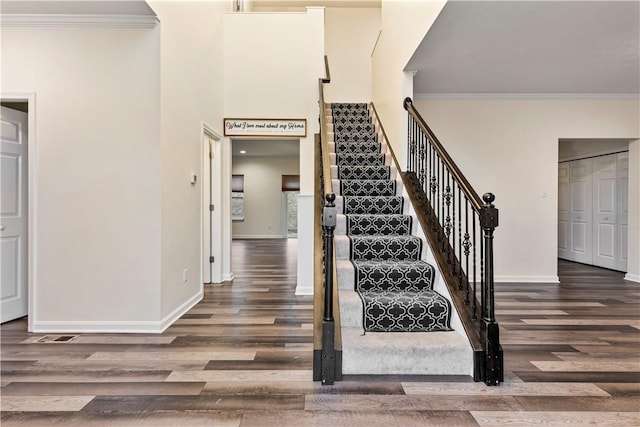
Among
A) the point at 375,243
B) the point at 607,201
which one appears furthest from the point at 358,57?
the point at 375,243

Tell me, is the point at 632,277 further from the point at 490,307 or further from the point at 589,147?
the point at 490,307

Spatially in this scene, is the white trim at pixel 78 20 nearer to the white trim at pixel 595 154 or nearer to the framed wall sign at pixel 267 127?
the framed wall sign at pixel 267 127

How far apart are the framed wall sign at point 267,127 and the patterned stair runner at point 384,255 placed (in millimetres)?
806

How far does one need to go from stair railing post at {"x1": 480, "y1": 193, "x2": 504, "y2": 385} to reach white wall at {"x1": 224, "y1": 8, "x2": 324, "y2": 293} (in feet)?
11.3

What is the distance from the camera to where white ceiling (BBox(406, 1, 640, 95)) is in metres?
2.92

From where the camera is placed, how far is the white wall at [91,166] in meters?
3.22

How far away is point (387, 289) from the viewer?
293 centimetres

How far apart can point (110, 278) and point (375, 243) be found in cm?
233

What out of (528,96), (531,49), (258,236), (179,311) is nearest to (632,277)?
(528,96)

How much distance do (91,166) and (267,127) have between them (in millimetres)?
2591

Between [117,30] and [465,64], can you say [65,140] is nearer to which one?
[117,30]

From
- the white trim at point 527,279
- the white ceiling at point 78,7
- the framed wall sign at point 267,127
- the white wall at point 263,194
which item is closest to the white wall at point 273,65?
the framed wall sign at point 267,127

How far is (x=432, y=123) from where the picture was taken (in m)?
5.42

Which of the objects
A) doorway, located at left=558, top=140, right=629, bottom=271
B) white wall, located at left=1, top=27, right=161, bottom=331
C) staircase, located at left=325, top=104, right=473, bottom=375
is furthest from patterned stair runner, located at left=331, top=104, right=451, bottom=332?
doorway, located at left=558, top=140, right=629, bottom=271
